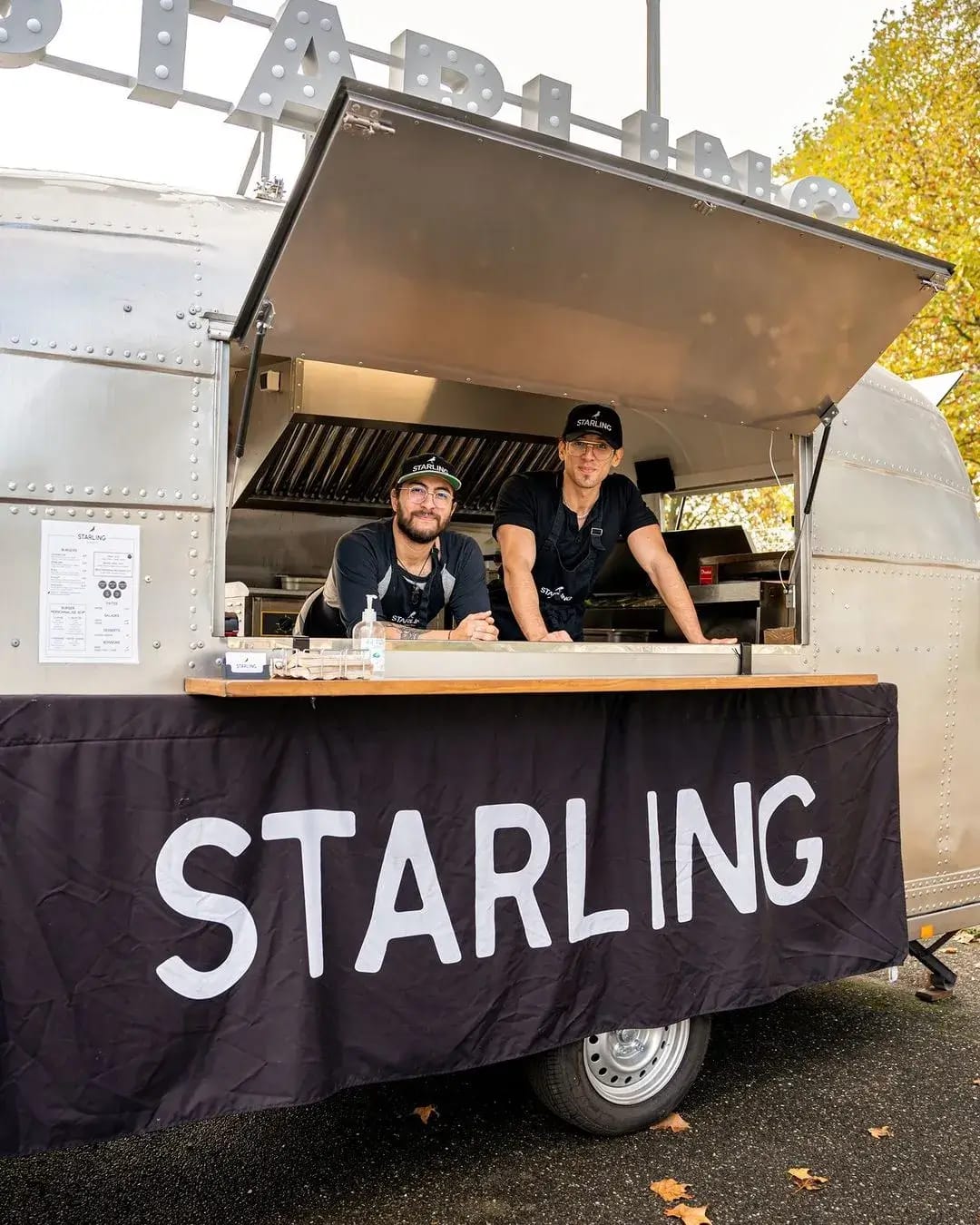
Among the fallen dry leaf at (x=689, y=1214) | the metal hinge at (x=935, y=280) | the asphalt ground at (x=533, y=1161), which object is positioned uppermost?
the metal hinge at (x=935, y=280)

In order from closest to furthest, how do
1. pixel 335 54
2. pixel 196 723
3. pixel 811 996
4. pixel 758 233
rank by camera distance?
1. pixel 196 723
2. pixel 335 54
3. pixel 758 233
4. pixel 811 996

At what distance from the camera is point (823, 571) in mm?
4125

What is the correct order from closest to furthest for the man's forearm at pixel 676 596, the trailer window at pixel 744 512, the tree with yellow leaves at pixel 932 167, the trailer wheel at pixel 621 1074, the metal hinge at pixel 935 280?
the trailer wheel at pixel 621 1074 → the metal hinge at pixel 935 280 → the man's forearm at pixel 676 596 → the trailer window at pixel 744 512 → the tree with yellow leaves at pixel 932 167

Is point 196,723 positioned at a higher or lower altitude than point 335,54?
lower

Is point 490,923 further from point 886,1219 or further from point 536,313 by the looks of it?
point 536,313

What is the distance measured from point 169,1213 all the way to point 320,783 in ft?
4.33

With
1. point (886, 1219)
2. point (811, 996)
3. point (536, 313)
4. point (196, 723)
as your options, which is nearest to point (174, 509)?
point (196, 723)

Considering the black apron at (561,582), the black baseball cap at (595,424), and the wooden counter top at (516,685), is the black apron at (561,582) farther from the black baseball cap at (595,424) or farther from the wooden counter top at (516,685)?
the wooden counter top at (516,685)

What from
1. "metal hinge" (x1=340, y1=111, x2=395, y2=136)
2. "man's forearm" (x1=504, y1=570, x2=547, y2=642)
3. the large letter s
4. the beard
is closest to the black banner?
the large letter s

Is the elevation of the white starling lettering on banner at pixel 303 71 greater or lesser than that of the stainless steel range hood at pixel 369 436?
greater

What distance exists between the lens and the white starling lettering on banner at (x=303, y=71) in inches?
110

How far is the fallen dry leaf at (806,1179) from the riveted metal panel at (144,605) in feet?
7.89

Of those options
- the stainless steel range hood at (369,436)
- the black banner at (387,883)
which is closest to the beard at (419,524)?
the black banner at (387,883)

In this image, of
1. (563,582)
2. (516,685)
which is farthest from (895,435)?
(516,685)
